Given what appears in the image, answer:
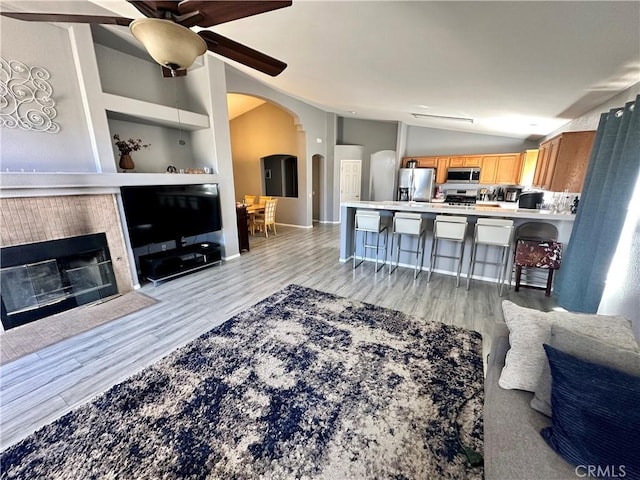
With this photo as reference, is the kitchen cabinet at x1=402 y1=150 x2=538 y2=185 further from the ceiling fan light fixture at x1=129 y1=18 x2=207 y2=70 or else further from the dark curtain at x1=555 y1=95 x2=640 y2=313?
the ceiling fan light fixture at x1=129 y1=18 x2=207 y2=70

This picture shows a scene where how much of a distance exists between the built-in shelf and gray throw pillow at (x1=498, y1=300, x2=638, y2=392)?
4.58m

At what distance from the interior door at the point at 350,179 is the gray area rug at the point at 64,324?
6.06 metres

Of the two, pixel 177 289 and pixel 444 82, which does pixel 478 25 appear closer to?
pixel 444 82

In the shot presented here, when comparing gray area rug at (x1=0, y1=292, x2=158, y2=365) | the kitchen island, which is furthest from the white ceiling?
gray area rug at (x1=0, y1=292, x2=158, y2=365)

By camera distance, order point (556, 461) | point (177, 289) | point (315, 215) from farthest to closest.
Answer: point (315, 215) → point (177, 289) → point (556, 461)

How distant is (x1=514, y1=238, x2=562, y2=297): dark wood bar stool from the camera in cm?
307

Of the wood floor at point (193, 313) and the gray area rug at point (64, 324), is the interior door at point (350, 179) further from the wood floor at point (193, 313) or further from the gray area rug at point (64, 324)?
the gray area rug at point (64, 324)

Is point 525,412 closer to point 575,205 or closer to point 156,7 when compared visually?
point 156,7

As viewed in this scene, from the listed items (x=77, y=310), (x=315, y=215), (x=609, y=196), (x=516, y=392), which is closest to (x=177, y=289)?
(x=77, y=310)

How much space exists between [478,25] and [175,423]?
3.34m

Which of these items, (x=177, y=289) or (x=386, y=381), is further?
(x=177, y=289)

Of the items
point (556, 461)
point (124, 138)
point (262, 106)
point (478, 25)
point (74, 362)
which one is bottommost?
point (74, 362)

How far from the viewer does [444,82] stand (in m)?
3.02

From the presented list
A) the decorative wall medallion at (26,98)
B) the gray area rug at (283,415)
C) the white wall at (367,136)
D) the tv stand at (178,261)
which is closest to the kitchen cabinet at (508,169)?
the white wall at (367,136)
